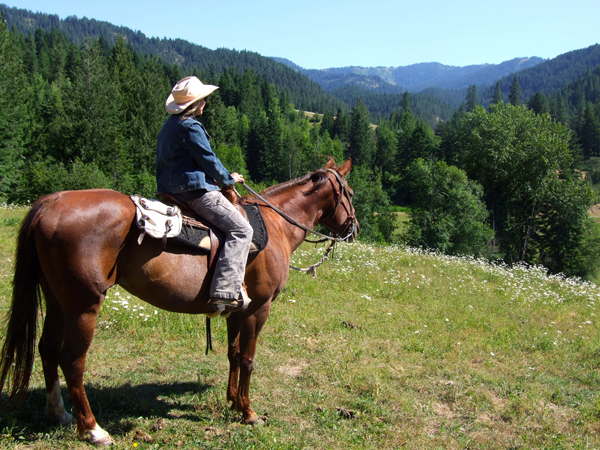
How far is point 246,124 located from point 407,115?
51.4m

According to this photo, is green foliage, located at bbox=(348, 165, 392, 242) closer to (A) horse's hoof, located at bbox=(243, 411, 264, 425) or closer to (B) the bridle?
(B) the bridle

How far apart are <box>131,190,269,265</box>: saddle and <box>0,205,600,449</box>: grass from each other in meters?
1.97

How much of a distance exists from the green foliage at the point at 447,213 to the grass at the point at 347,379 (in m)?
27.2

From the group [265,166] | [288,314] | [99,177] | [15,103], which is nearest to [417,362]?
[288,314]

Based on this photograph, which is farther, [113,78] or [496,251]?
[113,78]

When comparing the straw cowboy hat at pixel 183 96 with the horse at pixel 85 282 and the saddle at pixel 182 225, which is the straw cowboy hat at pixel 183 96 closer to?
the saddle at pixel 182 225

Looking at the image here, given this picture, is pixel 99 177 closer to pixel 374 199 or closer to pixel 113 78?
pixel 113 78

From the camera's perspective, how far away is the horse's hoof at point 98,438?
387 centimetres

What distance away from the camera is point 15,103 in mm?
34000

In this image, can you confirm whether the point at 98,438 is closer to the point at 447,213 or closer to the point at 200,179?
the point at 200,179

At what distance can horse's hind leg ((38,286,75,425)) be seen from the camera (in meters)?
4.10

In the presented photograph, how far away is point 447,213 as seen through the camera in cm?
3781

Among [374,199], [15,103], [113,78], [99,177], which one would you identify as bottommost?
[374,199]

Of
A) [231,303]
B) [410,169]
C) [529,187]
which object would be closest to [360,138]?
[410,169]
